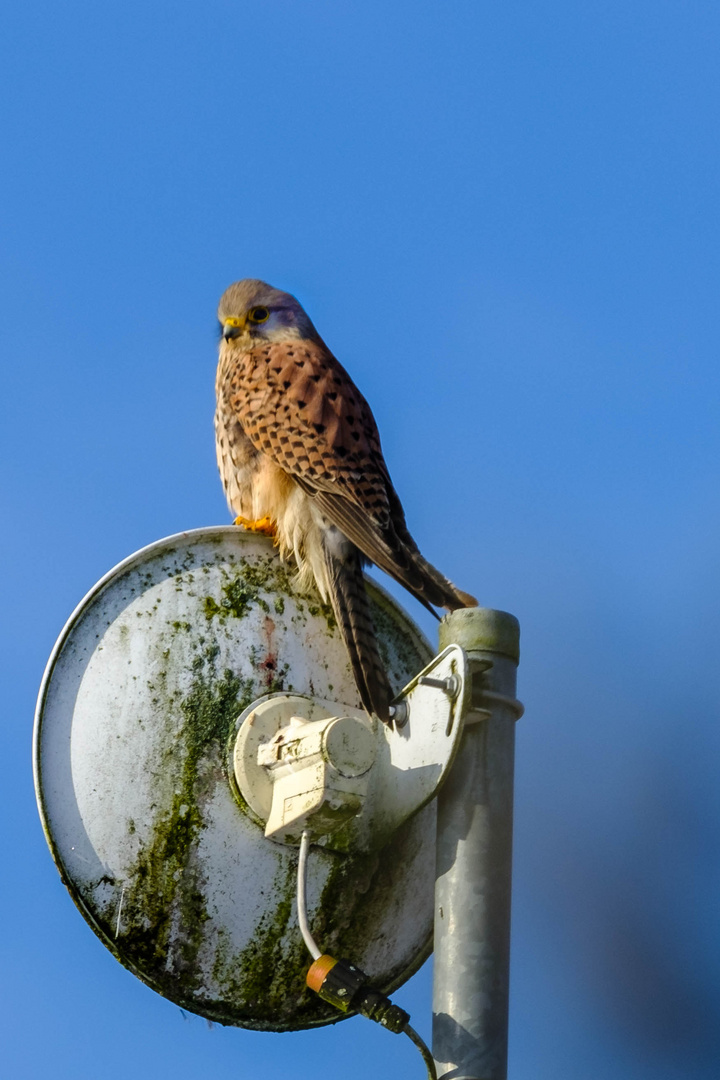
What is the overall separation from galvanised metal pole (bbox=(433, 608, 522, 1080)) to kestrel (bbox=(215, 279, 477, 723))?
1.36 feet

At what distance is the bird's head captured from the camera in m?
5.18

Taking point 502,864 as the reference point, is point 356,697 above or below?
above

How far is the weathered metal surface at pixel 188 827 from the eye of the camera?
8.84ft

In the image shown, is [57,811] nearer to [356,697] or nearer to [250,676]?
[250,676]

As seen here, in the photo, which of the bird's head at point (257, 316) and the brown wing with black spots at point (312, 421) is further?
the bird's head at point (257, 316)

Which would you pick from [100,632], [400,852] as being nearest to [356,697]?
[400,852]

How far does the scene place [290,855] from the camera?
2.76 meters

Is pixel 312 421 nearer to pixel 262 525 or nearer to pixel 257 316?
pixel 262 525

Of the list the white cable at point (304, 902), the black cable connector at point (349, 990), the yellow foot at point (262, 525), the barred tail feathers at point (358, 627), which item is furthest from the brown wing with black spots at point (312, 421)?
the black cable connector at point (349, 990)

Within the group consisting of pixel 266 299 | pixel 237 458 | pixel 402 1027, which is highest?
pixel 266 299

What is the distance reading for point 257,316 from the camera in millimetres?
5254

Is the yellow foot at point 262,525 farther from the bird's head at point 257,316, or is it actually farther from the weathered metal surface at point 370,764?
the bird's head at point 257,316

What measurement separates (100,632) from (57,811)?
15.2 inches

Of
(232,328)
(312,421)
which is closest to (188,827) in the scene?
(312,421)
